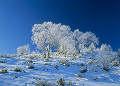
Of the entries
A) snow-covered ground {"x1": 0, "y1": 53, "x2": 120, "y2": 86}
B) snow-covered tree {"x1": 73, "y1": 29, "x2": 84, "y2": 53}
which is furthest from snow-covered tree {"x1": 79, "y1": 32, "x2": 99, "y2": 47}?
snow-covered ground {"x1": 0, "y1": 53, "x2": 120, "y2": 86}

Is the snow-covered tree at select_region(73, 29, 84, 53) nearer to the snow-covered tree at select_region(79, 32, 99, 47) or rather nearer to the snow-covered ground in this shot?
the snow-covered tree at select_region(79, 32, 99, 47)

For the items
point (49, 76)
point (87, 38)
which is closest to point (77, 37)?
point (87, 38)

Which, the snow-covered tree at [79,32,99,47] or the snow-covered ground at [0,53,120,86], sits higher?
the snow-covered tree at [79,32,99,47]

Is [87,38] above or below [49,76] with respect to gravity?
above

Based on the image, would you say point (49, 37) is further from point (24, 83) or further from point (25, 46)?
point (25, 46)

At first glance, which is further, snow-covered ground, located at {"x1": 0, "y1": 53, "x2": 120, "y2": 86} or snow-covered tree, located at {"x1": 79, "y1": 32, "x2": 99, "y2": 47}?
snow-covered tree, located at {"x1": 79, "y1": 32, "x2": 99, "y2": 47}

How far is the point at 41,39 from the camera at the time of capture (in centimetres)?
2273

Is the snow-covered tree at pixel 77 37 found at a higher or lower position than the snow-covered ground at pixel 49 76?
higher

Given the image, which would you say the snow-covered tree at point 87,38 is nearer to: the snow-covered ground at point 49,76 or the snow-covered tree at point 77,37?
the snow-covered tree at point 77,37

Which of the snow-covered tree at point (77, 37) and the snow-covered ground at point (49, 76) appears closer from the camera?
the snow-covered ground at point (49, 76)

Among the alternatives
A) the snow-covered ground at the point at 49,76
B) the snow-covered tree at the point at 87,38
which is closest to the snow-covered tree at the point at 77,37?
→ the snow-covered tree at the point at 87,38

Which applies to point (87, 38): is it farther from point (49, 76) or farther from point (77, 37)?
point (49, 76)

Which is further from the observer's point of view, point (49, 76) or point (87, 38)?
point (87, 38)

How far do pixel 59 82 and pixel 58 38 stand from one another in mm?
A: 19353
